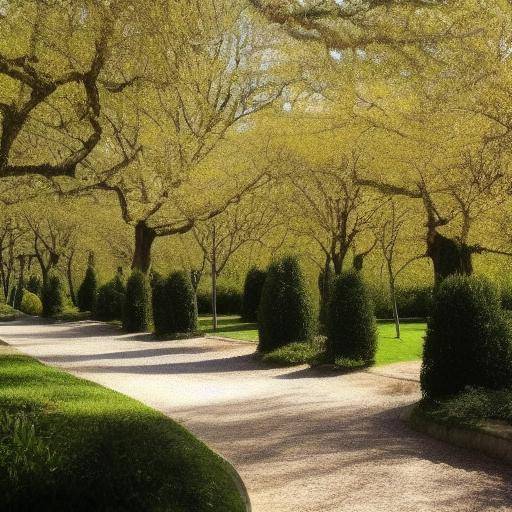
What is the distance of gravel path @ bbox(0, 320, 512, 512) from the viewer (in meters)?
5.37

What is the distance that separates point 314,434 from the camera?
301 inches

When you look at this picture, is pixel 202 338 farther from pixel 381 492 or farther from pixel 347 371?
pixel 381 492

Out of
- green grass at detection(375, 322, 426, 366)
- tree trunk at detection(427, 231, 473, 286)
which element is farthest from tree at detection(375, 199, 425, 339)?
tree trunk at detection(427, 231, 473, 286)

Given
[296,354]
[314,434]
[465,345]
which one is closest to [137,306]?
[296,354]

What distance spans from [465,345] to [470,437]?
1598 mm

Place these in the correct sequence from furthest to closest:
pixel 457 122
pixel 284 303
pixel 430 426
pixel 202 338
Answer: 1. pixel 202 338
2. pixel 284 303
3. pixel 457 122
4. pixel 430 426

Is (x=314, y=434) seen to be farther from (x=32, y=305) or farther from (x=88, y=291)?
(x=32, y=305)

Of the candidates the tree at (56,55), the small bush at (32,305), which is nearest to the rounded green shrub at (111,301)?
the small bush at (32,305)

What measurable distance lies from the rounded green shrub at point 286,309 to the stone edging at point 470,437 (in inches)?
317

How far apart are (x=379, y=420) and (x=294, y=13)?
18.1ft

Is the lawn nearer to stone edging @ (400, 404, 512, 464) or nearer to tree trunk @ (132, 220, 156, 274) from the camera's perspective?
tree trunk @ (132, 220, 156, 274)

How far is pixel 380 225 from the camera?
72.0 ft

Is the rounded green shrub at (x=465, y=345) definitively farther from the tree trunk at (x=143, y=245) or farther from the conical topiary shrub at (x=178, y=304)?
the tree trunk at (x=143, y=245)

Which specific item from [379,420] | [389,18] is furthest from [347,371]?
[389,18]
